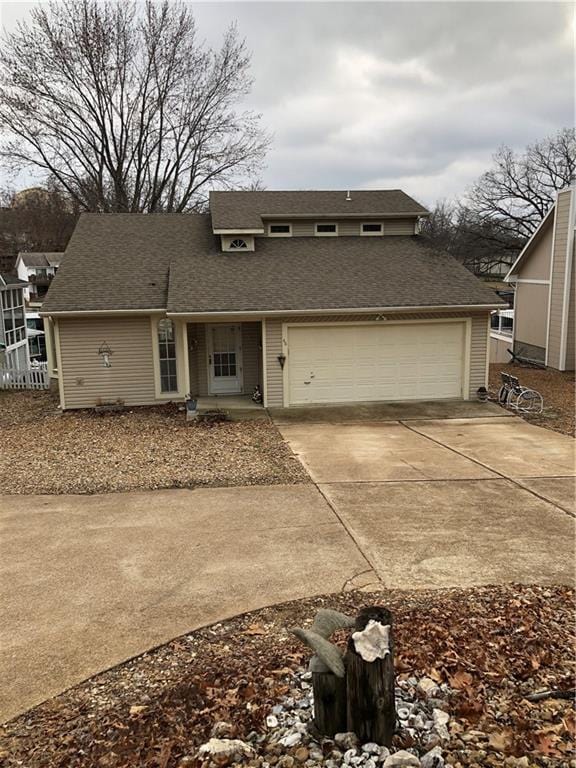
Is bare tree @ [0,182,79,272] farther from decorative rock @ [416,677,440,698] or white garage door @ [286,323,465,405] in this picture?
decorative rock @ [416,677,440,698]

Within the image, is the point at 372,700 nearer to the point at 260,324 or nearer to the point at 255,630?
the point at 255,630

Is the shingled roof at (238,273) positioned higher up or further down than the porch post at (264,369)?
higher up

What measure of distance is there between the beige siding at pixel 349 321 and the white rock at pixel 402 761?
11.8 m

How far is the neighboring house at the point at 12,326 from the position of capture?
1025 inches

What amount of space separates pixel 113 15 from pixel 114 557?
26314mm

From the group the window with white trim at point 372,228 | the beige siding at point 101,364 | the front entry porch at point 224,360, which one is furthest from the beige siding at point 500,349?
the beige siding at point 101,364

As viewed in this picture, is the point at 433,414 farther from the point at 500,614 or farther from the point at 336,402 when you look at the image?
the point at 500,614

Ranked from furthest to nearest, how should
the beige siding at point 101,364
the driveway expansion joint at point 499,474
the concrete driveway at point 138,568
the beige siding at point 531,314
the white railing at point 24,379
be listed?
the beige siding at point 531,314, the white railing at point 24,379, the beige siding at point 101,364, the driveway expansion joint at point 499,474, the concrete driveway at point 138,568

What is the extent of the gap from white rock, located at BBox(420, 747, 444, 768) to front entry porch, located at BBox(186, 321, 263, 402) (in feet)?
42.2

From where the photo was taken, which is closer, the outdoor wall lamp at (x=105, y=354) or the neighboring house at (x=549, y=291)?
the outdoor wall lamp at (x=105, y=354)

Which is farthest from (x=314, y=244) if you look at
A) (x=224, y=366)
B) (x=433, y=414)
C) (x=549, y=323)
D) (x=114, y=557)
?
(x=114, y=557)

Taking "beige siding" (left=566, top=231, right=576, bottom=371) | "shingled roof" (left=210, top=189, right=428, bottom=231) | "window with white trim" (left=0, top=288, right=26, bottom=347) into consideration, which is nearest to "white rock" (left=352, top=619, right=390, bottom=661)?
"shingled roof" (left=210, top=189, right=428, bottom=231)

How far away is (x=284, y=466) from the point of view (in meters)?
9.67

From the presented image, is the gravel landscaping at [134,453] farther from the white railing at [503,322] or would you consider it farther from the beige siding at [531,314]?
the white railing at [503,322]
